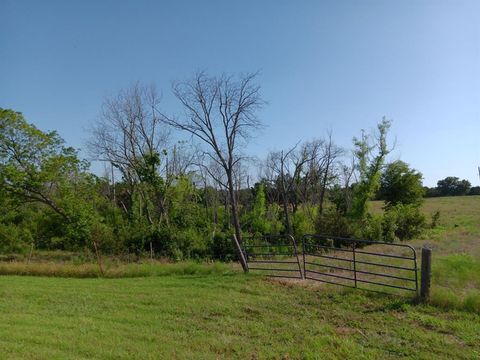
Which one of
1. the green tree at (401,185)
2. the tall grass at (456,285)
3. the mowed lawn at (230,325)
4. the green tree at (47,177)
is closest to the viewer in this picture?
the mowed lawn at (230,325)

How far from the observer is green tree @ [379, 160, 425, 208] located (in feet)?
122

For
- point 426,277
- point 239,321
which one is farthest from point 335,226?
point 239,321

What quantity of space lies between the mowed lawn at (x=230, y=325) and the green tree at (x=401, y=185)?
32286mm

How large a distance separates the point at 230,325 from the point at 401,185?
117 feet

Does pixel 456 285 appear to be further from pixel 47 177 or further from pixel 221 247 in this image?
pixel 47 177

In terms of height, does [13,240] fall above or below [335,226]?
below

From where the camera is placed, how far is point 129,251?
24344 mm

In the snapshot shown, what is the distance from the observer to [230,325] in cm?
629

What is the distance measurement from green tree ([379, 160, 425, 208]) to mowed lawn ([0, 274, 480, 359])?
1271 inches

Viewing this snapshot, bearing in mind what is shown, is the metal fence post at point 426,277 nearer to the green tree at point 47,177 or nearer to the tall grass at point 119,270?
the tall grass at point 119,270

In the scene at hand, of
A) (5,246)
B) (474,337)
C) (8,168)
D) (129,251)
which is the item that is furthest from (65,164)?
(474,337)

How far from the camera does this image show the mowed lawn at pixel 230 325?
200 inches

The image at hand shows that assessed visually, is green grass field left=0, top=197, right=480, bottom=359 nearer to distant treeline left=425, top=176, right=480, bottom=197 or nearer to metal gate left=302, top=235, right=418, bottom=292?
metal gate left=302, top=235, right=418, bottom=292

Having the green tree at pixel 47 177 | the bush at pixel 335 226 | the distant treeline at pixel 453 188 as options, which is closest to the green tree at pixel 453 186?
the distant treeline at pixel 453 188
